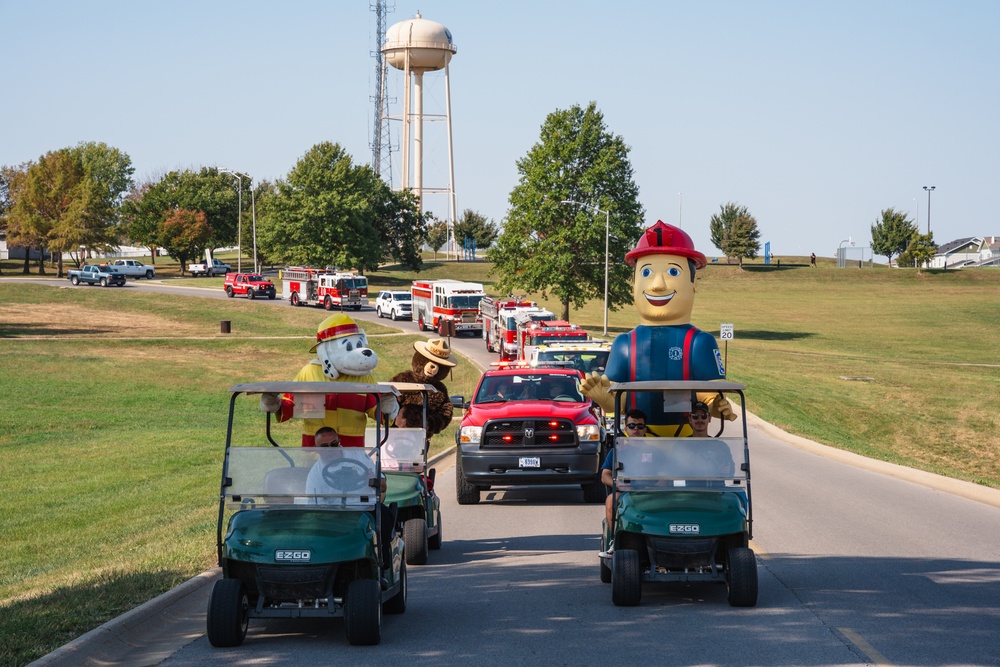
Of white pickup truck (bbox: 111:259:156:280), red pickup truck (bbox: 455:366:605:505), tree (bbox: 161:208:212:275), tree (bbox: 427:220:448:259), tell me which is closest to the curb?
red pickup truck (bbox: 455:366:605:505)

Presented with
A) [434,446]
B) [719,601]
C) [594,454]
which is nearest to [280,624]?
[719,601]

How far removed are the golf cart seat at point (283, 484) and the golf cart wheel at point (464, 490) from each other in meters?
7.33

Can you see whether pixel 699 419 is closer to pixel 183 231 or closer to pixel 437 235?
pixel 183 231

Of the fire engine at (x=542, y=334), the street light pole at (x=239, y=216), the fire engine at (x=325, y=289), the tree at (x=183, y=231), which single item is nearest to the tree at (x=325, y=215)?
the street light pole at (x=239, y=216)

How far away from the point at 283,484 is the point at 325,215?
88.0m

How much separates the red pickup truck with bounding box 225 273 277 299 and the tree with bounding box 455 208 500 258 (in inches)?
2342

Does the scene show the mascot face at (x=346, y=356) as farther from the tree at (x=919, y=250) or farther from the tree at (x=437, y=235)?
the tree at (x=437, y=235)

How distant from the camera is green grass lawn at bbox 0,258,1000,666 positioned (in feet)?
40.0

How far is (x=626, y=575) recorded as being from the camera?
923 centimetres

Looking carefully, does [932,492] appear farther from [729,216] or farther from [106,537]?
[729,216]

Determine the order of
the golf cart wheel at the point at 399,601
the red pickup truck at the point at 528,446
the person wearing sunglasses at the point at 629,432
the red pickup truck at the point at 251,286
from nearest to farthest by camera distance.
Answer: the golf cart wheel at the point at 399,601, the person wearing sunglasses at the point at 629,432, the red pickup truck at the point at 528,446, the red pickup truck at the point at 251,286

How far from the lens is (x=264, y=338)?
57938 millimetres

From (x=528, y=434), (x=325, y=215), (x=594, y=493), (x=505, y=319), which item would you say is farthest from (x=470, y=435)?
(x=325, y=215)

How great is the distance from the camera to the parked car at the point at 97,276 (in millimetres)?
88000
